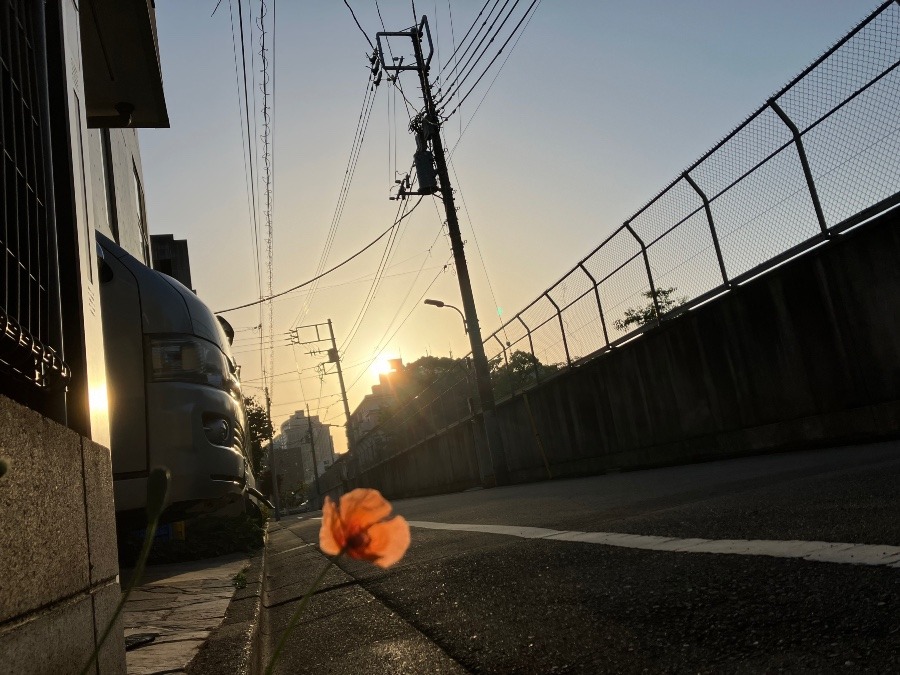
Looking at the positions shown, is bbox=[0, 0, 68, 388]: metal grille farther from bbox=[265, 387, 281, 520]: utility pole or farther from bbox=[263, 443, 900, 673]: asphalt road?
bbox=[265, 387, 281, 520]: utility pole

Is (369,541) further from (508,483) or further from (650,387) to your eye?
(508,483)

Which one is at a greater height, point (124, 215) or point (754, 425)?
point (124, 215)

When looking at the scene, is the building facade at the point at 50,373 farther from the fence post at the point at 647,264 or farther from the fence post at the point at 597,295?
the fence post at the point at 597,295

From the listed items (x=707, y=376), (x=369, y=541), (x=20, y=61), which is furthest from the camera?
(x=707, y=376)

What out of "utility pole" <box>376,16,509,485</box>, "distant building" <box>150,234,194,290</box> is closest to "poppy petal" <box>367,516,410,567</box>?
"utility pole" <box>376,16,509,485</box>

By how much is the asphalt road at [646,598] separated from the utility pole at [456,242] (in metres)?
14.0

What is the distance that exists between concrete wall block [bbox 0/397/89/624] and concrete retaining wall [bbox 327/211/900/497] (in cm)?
800

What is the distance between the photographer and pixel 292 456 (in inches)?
3939

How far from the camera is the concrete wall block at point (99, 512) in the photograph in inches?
69.0

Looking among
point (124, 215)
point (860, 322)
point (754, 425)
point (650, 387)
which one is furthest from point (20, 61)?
point (650, 387)

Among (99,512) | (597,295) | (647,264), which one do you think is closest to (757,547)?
(99,512)

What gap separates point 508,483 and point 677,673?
1728 centimetres

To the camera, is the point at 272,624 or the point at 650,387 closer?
the point at 272,624

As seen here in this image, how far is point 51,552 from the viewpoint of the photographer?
4.68ft
